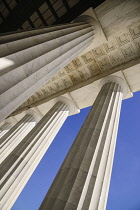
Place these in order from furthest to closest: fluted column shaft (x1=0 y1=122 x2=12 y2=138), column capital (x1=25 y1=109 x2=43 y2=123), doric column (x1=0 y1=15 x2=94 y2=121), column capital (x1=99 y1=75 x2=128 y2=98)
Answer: fluted column shaft (x1=0 y1=122 x2=12 y2=138), column capital (x1=25 y1=109 x2=43 y2=123), column capital (x1=99 y1=75 x2=128 y2=98), doric column (x1=0 y1=15 x2=94 y2=121)

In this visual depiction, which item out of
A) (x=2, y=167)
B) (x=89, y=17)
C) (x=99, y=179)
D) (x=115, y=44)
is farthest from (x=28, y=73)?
(x=115, y=44)

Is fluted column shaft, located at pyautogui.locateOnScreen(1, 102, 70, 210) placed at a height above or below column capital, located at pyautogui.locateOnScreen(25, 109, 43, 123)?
below

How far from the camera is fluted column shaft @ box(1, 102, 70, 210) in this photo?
544 inches

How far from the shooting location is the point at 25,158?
16703mm

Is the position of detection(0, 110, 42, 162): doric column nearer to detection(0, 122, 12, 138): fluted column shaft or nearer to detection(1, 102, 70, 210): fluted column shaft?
detection(1, 102, 70, 210): fluted column shaft

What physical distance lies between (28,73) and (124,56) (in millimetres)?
18502

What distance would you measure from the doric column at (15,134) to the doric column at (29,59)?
15.0 metres

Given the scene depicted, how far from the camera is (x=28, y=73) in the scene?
7.89 m

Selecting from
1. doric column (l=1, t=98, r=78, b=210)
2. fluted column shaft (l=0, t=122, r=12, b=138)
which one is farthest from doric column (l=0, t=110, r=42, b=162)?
fluted column shaft (l=0, t=122, r=12, b=138)

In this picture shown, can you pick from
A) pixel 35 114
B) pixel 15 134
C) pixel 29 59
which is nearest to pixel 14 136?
pixel 15 134

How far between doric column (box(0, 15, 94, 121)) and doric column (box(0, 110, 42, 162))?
1500 cm

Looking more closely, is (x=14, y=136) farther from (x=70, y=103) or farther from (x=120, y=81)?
(x=120, y=81)

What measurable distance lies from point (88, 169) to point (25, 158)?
932 cm

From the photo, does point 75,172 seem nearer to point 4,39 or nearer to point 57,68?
point 57,68
